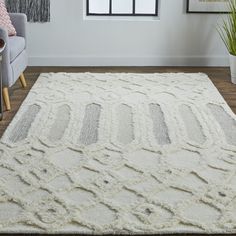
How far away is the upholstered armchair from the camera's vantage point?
3.84 m

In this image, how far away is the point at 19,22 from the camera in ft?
14.8

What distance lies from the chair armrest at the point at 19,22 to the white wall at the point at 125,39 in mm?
854

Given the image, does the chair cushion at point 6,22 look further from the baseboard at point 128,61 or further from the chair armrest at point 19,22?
the baseboard at point 128,61

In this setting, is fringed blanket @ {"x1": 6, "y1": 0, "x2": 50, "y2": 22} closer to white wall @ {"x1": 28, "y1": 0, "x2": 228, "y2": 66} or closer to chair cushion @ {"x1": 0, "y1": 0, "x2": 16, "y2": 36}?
white wall @ {"x1": 28, "y1": 0, "x2": 228, "y2": 66}

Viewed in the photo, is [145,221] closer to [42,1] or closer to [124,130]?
[124,130]

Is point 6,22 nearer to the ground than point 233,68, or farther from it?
farther from it

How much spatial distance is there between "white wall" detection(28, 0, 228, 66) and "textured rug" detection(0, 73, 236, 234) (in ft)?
3.03

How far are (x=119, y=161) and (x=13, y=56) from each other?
5.22ft

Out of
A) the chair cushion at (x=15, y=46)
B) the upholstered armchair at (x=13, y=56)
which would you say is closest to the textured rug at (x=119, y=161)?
the upholstered armchair at (x=13, y=56)

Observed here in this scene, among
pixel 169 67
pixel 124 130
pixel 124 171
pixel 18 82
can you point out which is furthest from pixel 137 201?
pixel 169 67

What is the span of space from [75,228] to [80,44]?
3.50m

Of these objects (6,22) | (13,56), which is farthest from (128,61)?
(13,56)

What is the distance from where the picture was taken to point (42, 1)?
17.4 ft

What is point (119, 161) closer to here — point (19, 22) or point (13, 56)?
point (13, 56)
